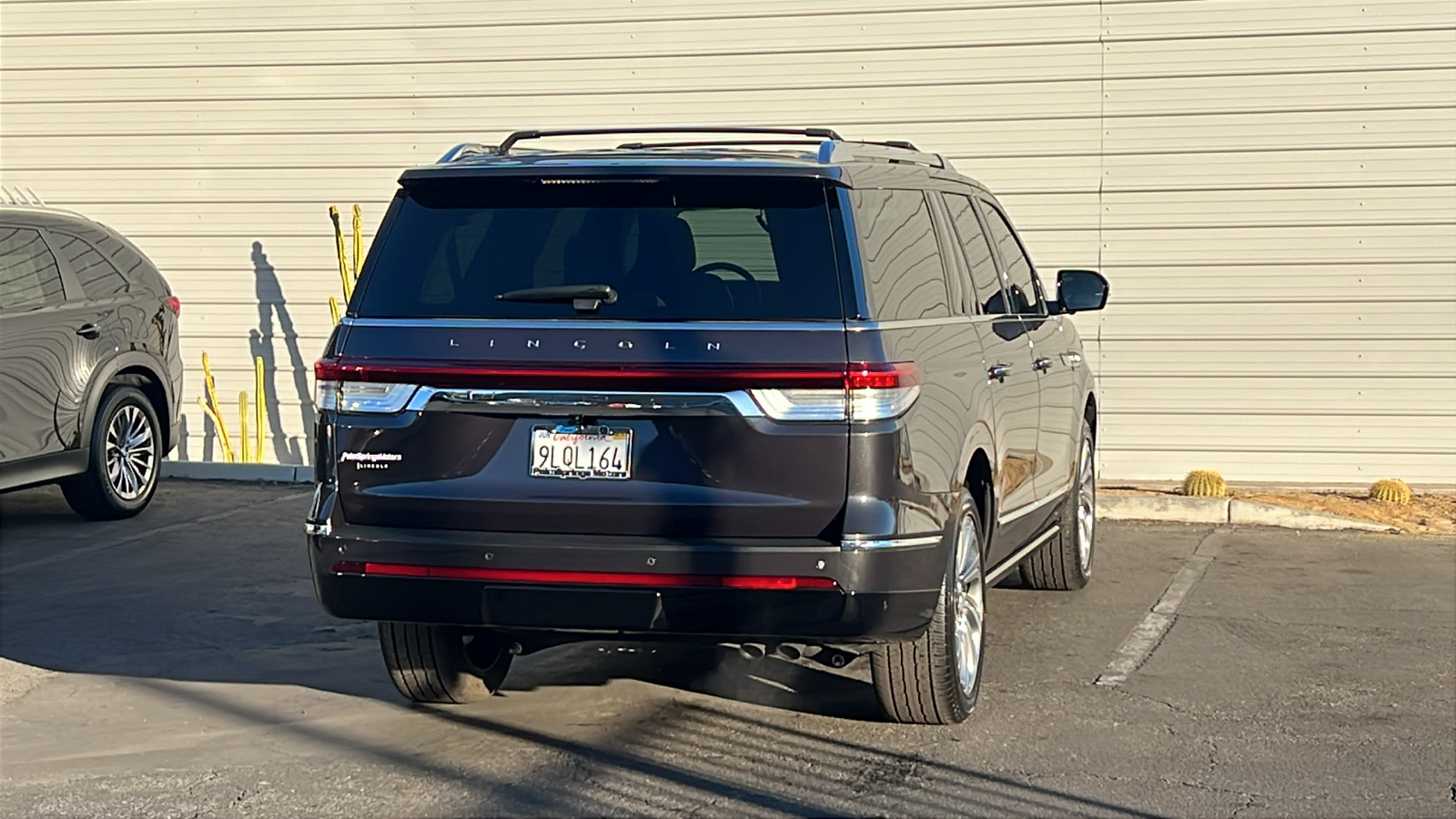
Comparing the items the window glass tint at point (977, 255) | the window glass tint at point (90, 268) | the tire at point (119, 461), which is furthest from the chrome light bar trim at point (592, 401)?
the window glass tint at point (90, 268)

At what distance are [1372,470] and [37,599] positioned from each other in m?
8.18

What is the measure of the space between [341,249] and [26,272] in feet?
10.5

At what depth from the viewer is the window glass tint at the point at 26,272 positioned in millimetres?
9922

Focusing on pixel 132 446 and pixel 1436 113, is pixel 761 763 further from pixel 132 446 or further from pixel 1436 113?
pixel 1436 113

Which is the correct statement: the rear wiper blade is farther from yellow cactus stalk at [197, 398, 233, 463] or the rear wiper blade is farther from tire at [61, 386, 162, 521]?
yellow cactus stalk at [197, 398, 233, 463]

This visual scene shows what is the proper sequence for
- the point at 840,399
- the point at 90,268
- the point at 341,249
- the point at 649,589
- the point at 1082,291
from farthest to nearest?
1. the point at 341,249
2. the point at 90,268
3. the point at 1082,291
4. the point at 649,589
5. the point at 840,399

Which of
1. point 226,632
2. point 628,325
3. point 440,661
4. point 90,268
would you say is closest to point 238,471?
point 90,268

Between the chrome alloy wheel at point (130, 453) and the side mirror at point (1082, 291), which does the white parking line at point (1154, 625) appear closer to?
the side mirror at point (1082, 291)

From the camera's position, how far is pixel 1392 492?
11.5m

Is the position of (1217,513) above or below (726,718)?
below

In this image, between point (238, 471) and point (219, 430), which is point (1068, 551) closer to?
point (238, 471)

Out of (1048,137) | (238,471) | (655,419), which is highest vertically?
(1048,137)

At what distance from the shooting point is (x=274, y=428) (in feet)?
45.3

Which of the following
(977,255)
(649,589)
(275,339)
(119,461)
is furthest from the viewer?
(275,339)
